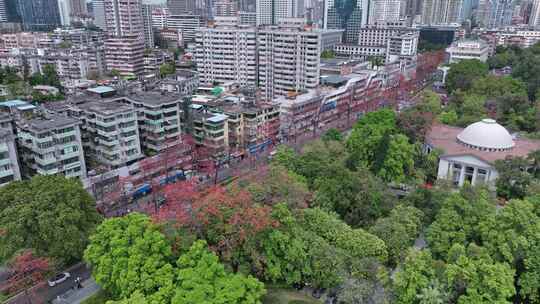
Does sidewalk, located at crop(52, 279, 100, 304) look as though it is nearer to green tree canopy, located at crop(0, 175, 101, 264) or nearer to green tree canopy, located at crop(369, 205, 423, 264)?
green tree canopy, located at crop(0, 175, 101, 264)

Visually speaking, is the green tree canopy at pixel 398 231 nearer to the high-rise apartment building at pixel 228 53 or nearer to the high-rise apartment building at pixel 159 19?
the high-rise apartment building at pixel 228 53

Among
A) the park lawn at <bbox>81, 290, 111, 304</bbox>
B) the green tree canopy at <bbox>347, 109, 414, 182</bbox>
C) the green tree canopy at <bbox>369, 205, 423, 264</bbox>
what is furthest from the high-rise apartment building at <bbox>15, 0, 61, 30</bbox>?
the green tree canopy at <bbox>369, 205, 423, 264</bbox>

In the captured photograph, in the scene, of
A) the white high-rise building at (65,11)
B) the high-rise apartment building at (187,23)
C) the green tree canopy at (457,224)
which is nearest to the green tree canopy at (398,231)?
the green tree canopy at (457,224)

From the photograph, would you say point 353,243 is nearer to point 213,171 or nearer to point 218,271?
point 218,271

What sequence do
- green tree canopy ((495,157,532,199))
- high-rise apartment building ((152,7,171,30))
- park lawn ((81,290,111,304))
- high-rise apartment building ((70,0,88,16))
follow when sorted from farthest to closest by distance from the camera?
high-rise apartment building ((70,0,88,16)), high-rise apartment building ((152,7,171,30)), green tree canopy ((495,157,532,199)), park lawn ((81,290,111,304))

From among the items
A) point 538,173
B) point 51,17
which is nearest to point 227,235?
point 538,173
